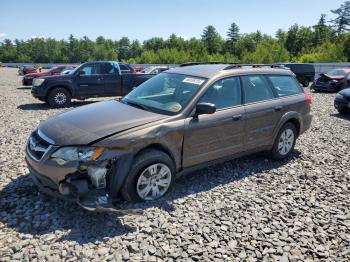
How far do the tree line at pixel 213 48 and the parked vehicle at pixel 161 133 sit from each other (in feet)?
161

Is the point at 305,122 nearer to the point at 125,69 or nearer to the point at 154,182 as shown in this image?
the point at 154,182

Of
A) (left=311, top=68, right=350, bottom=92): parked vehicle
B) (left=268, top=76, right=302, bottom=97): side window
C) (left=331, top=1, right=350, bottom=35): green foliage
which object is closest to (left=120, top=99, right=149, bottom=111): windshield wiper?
(left=268, top=76, right=302, bottom=97): side window

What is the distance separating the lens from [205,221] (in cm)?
397

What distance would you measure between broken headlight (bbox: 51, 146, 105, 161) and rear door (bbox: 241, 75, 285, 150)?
8.39 feet

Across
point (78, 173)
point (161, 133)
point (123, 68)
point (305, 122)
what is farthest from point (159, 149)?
point (123, 68)

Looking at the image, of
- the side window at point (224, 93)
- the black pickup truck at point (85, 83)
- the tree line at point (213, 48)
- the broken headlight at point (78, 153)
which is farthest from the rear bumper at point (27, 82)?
the tree line at point (213, 48)

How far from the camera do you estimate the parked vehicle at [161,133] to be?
3828 millimetres

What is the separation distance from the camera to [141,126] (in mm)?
4168

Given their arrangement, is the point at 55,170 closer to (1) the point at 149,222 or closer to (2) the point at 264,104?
(1) the point at 149,222

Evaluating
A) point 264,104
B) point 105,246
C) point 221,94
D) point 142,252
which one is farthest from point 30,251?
point 264,104

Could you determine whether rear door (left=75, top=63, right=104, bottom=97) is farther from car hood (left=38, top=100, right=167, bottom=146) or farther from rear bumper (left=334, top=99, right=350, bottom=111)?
rear bumper (left=334, top=99, right=350, bottom=111)

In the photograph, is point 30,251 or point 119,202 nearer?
point 30,251

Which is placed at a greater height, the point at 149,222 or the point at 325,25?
the point at 325,25

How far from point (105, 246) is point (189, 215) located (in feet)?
3.69
